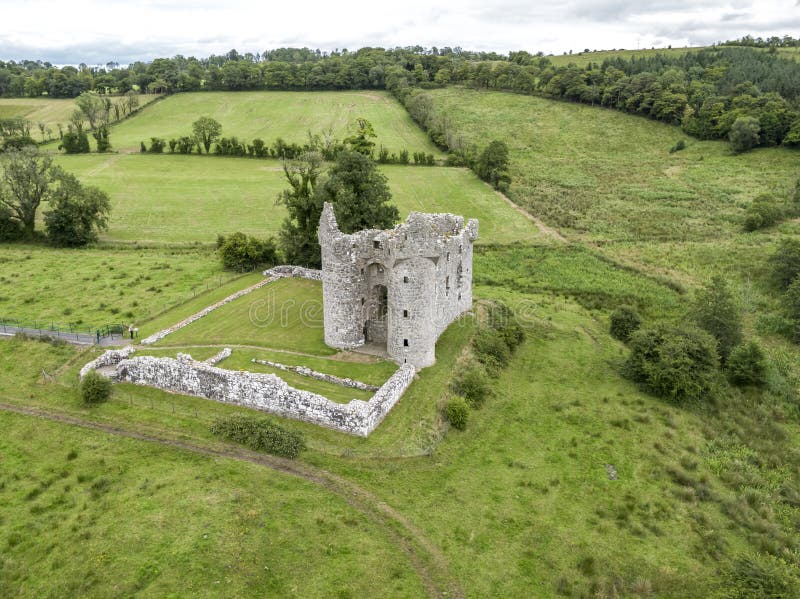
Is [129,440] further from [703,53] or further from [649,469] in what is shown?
[703,53]

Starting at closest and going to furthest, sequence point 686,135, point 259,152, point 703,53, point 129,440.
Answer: point 129,440
point 259,152
point 686,135
point 703,53

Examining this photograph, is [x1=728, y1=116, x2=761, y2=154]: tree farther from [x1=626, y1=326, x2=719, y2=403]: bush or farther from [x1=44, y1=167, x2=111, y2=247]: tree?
[x1=44, y1=167, x2=111, y2=247]: tree

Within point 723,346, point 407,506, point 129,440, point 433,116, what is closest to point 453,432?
point 407,506

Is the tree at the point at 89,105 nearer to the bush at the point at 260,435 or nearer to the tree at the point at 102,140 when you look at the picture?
the tree at the point at 102,140

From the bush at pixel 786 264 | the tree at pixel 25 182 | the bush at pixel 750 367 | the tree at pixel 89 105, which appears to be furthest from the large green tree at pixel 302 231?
the tree at pixel 89 105

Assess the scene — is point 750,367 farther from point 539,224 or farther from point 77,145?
point 77,145

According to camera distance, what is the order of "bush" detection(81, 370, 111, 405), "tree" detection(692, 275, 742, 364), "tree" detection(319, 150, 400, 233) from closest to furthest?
"bush" detection(81, 370, 111, 405)
"tree" detection(692, 275, 742, 364)
"tree" detection(319, 150, 400, 233)

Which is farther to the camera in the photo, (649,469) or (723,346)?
(723,346)

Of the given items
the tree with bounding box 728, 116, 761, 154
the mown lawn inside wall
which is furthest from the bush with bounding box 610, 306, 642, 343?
the tree with bounding box 728, 116, 761, 154
